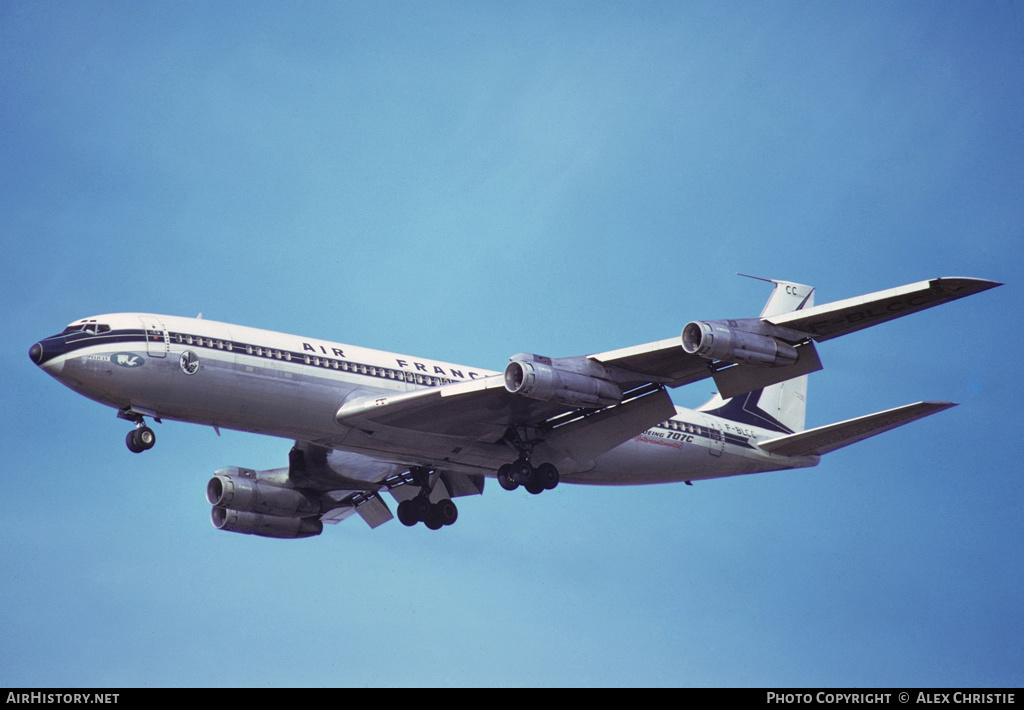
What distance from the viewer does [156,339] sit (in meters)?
33.3

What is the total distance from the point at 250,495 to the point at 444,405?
11.2 metres

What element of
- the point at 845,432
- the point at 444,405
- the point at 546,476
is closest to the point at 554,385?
the point at 444,405

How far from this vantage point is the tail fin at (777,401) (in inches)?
1775

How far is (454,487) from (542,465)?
6.25m

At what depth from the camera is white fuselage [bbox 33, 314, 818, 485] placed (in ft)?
108

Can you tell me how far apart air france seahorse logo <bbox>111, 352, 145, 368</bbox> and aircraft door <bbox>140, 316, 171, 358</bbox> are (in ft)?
1.36

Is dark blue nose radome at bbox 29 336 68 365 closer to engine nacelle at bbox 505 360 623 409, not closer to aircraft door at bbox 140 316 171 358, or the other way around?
aircraft door at bbox 140 316 171 358

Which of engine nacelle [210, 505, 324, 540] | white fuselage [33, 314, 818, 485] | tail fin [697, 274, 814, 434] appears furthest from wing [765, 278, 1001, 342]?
engine nacelle [210, 505, 324, 540]

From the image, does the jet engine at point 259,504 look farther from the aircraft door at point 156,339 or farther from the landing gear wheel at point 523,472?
the aircraft door at point 156,339
